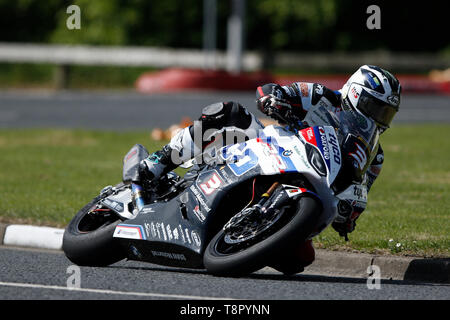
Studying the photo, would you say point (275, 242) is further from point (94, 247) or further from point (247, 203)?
point (94, 247)

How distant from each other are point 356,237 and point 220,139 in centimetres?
176

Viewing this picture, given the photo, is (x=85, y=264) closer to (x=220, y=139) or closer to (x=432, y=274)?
(x=220, y=139)

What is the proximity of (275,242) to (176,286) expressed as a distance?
736 millimetres

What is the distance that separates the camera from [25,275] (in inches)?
252

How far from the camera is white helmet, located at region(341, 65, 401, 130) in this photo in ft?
21.5

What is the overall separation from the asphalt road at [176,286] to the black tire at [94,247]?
0.08 meters

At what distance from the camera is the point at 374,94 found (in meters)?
6.53

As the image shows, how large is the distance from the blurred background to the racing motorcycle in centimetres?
2432

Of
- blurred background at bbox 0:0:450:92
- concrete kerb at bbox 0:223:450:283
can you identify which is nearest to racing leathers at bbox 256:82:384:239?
concrete kerb at bbox 0:223:450:283
